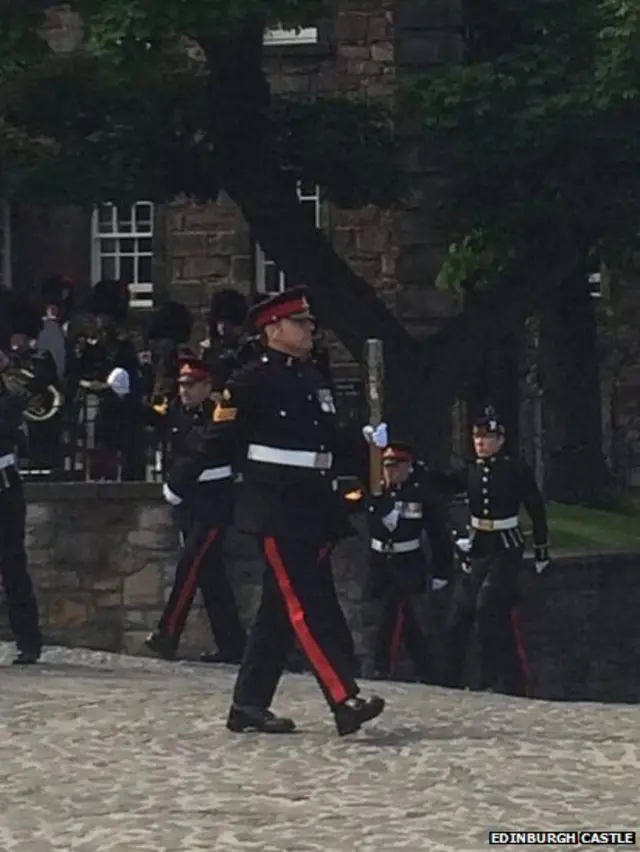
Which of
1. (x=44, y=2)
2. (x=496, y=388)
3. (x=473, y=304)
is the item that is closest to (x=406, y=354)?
(x=473, y=304)

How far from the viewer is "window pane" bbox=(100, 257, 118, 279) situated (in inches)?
1371

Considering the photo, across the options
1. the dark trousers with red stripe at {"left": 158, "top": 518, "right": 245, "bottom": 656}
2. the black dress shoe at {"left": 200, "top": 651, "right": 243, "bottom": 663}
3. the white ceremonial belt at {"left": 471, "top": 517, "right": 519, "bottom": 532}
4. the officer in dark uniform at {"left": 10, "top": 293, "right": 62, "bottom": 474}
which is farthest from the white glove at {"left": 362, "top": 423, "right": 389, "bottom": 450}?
the officer in dark uniform at {"left": 10, "top": 293, "right": 62, "bottom": 474}

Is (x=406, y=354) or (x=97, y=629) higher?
(x=406, y=354)

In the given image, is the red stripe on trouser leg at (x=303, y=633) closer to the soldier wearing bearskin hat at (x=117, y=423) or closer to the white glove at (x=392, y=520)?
the white glove at (x=392, y=520)

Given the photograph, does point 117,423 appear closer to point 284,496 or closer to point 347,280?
point 347,280

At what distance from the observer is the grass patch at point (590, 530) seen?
81.9 feet

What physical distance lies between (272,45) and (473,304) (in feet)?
30.0

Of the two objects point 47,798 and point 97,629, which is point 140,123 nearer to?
point 97,629

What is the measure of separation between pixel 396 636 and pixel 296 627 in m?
7.74

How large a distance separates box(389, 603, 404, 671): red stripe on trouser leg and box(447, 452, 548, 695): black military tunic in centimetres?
36

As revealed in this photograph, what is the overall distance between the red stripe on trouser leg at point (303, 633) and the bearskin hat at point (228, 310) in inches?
436

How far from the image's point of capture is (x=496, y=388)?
31.6 m

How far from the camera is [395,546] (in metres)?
19.7

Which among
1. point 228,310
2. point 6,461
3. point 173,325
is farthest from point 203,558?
point 173,325
